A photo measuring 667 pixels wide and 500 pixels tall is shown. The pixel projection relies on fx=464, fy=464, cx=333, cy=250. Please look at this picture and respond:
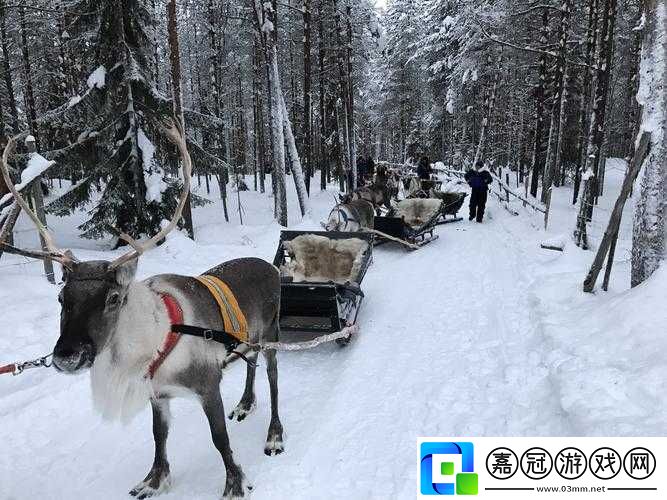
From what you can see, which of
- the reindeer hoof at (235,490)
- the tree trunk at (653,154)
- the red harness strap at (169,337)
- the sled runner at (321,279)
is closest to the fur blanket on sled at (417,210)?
the sled runner at (321,279)

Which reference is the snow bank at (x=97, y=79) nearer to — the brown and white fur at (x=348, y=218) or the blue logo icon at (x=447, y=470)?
the brown and white fur at (x=348, y=218)

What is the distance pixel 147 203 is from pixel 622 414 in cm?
1129

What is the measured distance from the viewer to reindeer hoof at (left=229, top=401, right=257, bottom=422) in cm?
483

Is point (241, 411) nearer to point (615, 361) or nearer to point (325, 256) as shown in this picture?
point (325, 256)

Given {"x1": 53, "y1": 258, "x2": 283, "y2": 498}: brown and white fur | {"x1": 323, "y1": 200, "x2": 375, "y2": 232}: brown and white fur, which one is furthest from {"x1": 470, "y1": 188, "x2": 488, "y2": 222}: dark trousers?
{"x1": 53, "y1": 258, "x2": 283, "y2": 498}: brown and white fur

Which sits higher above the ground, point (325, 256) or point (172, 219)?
point (172, 219)

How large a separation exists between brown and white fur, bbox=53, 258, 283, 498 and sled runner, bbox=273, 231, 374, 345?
193 cm

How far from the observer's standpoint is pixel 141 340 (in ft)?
10.0

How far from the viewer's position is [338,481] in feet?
12.4

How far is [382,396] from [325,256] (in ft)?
11.1

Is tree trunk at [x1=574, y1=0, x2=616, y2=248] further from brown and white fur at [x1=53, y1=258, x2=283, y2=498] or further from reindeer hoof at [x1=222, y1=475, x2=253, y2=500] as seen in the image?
reindeer hoof at [x1=222, y1=475, x2=253, y2=500]

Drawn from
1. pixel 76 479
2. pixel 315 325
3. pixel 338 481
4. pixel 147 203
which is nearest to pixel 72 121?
pixel 147 203

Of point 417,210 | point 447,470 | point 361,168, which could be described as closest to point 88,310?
point 447,470

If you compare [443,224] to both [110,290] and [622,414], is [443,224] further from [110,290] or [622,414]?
[110,290]
